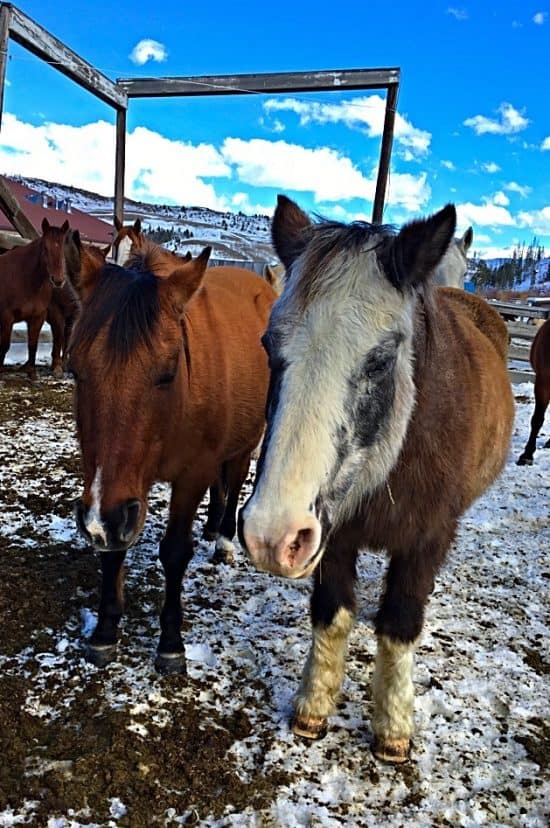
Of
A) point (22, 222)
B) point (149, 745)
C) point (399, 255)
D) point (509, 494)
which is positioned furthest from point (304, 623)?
point (22, 222)

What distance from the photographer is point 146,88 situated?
8.23 meters

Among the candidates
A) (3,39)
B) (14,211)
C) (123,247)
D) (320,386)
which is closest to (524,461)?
(123,247)

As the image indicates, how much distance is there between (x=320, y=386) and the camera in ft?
5.65

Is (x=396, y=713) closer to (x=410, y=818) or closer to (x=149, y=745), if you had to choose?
(x=410, y=818)

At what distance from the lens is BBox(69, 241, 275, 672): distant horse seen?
7.13 ft

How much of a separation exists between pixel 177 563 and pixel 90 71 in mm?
7377

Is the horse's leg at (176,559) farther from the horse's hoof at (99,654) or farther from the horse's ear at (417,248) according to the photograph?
the horse's ear at (417,248)

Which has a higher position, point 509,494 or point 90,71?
point 90,71

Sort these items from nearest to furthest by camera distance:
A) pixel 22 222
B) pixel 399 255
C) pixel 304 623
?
pixel 399 255
pixel 304 623
pixel 22 222

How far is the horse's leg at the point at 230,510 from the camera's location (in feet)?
13.3

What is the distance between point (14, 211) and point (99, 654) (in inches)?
302

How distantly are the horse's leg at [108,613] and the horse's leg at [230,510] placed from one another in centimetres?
117

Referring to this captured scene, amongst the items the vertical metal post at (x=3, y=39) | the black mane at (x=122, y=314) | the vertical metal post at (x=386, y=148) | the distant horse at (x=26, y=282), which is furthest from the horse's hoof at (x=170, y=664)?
the distant horse at (x=26, y=282)

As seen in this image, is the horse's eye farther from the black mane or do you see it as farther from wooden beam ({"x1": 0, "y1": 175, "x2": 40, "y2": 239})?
wooden beam ({"x1": 0, "y1": 175, "x2": 40, "y2": 239})
